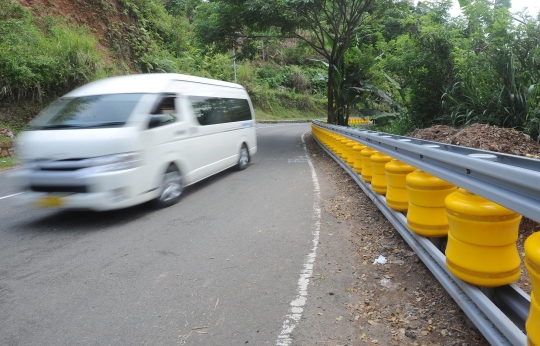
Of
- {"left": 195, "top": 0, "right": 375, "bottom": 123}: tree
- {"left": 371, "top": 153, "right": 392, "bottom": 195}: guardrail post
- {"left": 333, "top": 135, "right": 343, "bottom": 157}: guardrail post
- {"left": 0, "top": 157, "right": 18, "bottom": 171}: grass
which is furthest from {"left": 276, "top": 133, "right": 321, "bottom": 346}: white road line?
{"left": 195, "top": 0, "right": 375, "bottom": 123}: tree

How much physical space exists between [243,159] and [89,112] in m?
5.07

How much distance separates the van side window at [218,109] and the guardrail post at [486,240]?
19.9 ft

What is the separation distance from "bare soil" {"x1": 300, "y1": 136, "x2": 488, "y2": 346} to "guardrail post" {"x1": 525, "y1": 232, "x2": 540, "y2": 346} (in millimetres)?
782

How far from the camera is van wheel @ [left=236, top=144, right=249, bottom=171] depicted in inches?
407

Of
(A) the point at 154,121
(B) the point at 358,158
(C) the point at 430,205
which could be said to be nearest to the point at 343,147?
(B) the point at 358,158

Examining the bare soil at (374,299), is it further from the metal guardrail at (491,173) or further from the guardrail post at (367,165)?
the guardrail post at (367,165)

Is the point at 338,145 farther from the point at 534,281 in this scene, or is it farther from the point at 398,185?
the point at 534,281

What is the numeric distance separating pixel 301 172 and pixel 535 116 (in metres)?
5.12

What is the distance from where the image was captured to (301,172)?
9.70 meters

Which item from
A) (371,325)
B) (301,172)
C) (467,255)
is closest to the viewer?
(467,255)

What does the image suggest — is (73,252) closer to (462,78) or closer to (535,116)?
(535,116)

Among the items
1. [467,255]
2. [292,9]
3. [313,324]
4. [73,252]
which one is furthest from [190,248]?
[292,9]

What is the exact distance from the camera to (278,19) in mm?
16344

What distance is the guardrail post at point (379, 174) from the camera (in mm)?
5277
